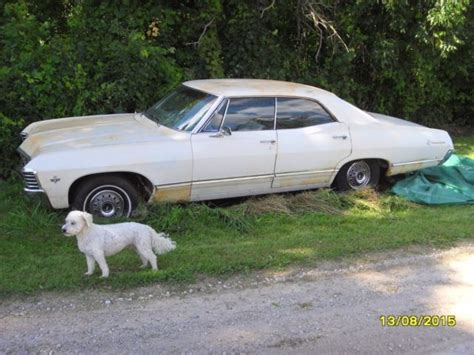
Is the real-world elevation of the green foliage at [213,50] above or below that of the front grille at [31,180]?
above

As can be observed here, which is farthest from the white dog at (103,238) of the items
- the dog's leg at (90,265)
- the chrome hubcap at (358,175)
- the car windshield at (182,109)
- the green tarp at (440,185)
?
the green tarp at (440,185)

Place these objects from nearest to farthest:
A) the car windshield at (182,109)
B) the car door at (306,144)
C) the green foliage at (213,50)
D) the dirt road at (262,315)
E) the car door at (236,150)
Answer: the dirt road at (262,315) < the car door at (236,150) < the car windshield at (182,109) < the car door at (306,144) < the green foliage at (213,50)

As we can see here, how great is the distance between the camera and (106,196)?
5.94 metres

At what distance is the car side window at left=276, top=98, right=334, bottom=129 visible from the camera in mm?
6777

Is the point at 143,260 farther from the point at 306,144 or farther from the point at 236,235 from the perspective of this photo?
the point at 306,144

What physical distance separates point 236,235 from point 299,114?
5.97ft

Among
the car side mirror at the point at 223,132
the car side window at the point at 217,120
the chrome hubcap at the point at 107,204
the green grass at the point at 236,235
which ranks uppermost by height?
the car side window at the point at 217,120

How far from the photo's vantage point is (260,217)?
21.1ft

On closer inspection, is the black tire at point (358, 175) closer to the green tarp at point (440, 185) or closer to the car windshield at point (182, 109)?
the green tarp at point (440, 185)

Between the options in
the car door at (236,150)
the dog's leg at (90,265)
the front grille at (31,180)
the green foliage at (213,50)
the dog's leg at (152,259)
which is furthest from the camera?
the green foliage at (213,50)

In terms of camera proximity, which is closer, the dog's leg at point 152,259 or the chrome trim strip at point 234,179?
the dog's leg at point 152,259

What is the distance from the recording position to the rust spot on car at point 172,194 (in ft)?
20.0

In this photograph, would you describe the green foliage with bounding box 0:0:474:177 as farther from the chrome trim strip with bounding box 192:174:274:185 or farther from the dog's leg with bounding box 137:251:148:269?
the dog's leg with bounding box 137:251:148:269

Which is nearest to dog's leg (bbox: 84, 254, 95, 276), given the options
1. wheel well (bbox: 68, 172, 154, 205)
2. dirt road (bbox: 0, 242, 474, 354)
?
dirt road (bbox: 0, 242, 474, 354)
